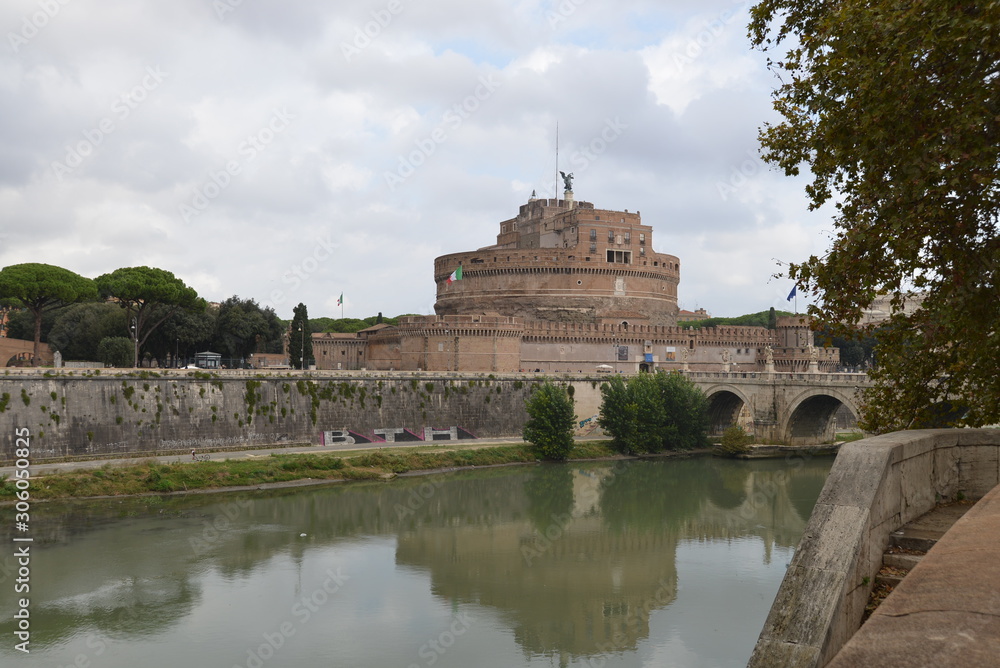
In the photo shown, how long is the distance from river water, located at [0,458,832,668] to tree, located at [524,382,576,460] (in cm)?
644

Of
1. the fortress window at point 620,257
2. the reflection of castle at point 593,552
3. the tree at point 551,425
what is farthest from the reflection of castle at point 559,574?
the fortress window at point 620,257

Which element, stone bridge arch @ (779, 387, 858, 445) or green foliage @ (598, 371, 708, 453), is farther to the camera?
stone bridge arch @ (779, 387, 858, 445)

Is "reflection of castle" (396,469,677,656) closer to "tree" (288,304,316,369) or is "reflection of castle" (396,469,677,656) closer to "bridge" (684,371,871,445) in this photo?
"bridge" (684,371,871,445)

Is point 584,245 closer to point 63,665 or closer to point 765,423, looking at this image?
point 765,423

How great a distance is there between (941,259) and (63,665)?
13.8 meters

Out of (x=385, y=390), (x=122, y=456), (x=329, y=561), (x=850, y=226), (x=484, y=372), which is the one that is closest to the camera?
(x=850, y=226)

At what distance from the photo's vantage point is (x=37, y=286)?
38312 mm

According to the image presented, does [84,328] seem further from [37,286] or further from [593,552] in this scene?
[593,552]

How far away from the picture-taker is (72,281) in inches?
1571

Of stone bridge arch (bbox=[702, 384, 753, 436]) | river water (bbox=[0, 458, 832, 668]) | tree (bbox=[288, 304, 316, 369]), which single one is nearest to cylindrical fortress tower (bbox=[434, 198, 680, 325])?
stone bridge arch (bbox=[702, 384, 753, 436])

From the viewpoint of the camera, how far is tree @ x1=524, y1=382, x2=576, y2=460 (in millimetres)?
36875

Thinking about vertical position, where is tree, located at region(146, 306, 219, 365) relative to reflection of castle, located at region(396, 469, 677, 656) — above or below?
above

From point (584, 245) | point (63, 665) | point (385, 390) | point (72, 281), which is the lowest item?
point (63, 665)

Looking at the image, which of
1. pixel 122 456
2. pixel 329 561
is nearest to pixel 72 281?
pixel 122 456
